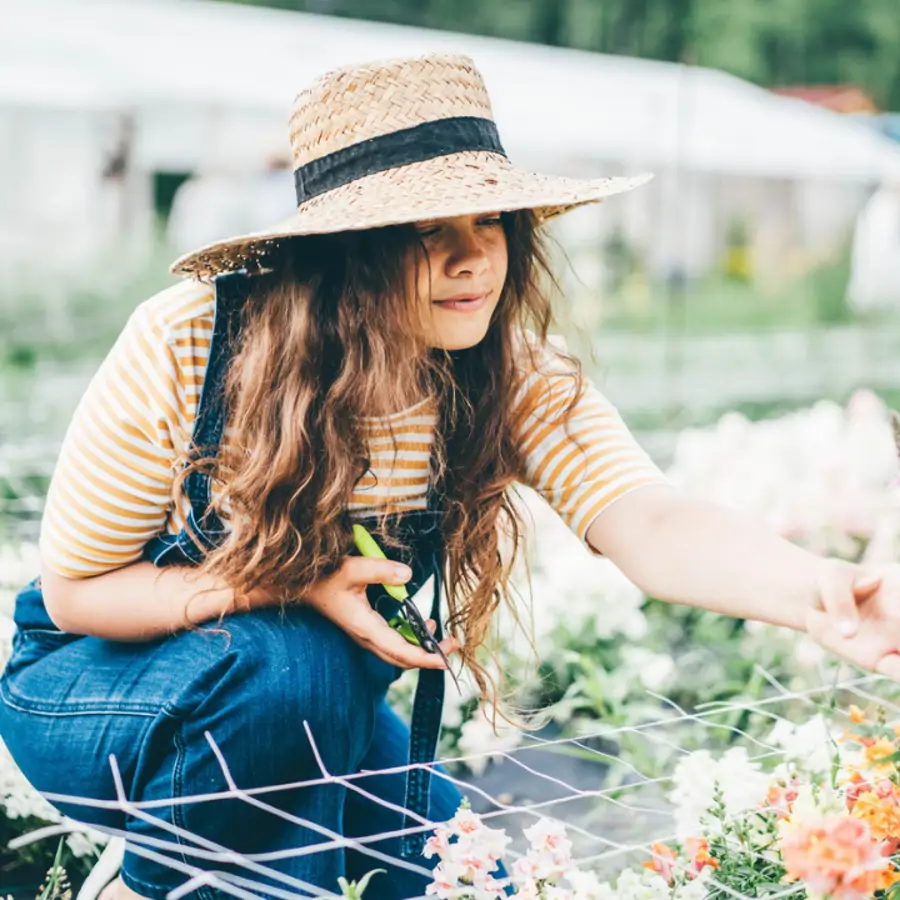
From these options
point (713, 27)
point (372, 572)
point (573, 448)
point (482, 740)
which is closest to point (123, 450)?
point (372, 572)

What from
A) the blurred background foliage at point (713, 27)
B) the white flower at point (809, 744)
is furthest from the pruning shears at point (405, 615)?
the blurred background foliage at point (713, 27)

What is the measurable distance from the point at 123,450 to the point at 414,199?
1.28 ft

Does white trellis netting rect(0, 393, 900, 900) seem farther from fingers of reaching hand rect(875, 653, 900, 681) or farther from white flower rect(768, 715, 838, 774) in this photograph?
fingers of reaching hand rect(875, 653, 900, 681)

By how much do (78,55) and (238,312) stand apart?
629 centimetres

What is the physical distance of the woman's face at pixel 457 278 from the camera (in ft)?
4.27

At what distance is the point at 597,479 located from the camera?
140 cm

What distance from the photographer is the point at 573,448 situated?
1.44m

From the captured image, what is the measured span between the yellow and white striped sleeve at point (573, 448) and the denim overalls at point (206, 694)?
13 cm

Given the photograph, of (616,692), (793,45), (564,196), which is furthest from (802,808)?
(793,45)

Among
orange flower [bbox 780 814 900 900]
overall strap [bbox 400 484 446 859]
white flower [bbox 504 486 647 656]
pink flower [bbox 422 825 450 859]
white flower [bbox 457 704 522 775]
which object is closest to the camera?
orange flower [bbox 780 814 900 900]

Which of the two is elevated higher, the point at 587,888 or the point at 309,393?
the point at 309,393

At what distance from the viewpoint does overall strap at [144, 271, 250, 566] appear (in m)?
1.30

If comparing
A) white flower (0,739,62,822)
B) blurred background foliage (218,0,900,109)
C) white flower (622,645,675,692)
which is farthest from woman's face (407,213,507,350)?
blurred background foliage (218,0,900,109)

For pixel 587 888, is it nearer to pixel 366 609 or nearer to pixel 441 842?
pixel 441 842
